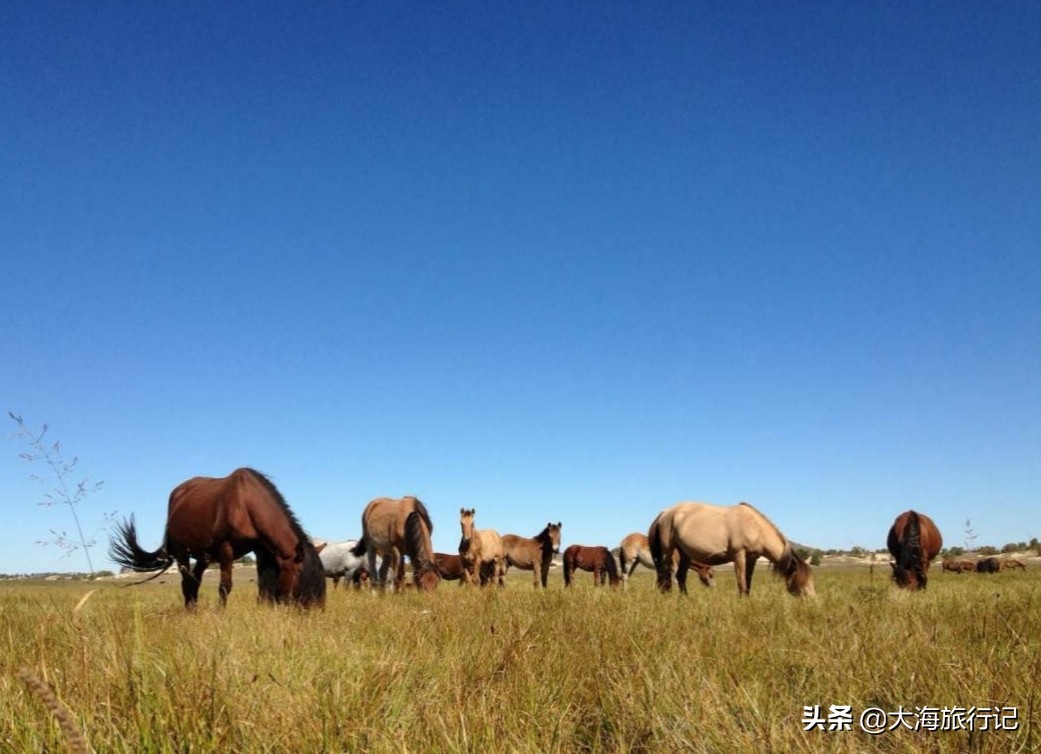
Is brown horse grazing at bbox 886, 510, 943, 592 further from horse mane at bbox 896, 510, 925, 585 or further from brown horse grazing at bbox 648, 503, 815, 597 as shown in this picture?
brown horse grazing at bbox 648, 503, 815, 597

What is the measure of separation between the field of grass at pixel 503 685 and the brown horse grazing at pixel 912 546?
9.76 meters

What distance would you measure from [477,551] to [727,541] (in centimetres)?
832

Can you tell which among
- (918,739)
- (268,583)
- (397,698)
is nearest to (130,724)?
(397,698)

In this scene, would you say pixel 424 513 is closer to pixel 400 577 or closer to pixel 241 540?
pixel 400 577

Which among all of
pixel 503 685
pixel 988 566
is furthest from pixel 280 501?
pixel 988 566

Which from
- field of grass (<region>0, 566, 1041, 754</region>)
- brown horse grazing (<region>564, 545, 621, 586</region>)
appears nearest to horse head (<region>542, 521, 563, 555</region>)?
brown horse grazing (<region>564, 545, 621, 586</region>)

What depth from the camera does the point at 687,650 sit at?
4.93 meters

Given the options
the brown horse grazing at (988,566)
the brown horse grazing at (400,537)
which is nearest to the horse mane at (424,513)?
the brown horse grazing at (400,537)

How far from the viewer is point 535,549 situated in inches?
1055

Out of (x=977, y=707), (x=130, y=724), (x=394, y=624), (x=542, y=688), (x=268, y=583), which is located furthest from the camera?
(x=268, y=583)

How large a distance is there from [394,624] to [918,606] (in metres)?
5.87

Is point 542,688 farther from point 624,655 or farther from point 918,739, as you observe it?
point 918,739

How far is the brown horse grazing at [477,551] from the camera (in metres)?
18.7

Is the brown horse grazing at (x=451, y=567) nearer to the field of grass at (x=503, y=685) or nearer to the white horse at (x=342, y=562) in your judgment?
the white horse at (x=342, y=562)
